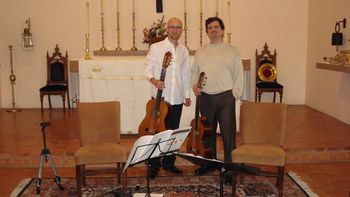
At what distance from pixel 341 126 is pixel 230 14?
9.95 ft

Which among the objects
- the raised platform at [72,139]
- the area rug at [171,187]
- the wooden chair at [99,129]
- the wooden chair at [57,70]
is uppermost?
the wooden chair at [57,70]

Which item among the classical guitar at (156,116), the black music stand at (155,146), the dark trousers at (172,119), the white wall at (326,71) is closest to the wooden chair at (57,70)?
the dark trousers at (172,119)

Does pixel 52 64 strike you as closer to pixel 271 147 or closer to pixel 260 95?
pixel 260 95

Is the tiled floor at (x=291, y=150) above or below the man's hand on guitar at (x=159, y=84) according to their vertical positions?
below

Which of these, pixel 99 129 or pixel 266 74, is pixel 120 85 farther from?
pixel 266 74

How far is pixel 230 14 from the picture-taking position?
7.89 m

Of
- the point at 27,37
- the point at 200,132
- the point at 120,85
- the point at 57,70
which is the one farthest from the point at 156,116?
the point at 27,37

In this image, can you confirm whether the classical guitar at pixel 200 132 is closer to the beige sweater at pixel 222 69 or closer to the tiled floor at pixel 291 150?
the beige sweater at pixel 222 69

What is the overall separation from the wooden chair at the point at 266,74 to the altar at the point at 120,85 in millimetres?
2041

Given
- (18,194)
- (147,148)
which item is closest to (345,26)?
(147,148)

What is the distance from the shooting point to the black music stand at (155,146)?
2738 mm

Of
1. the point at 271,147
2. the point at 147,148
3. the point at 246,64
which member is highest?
the point at 246,64

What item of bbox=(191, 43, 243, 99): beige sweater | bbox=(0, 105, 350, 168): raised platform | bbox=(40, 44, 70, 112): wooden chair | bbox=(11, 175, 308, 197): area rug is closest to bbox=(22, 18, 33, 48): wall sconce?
bbox=(40, 44, 70, 112): wooden chair

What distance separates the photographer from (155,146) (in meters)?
2.83
